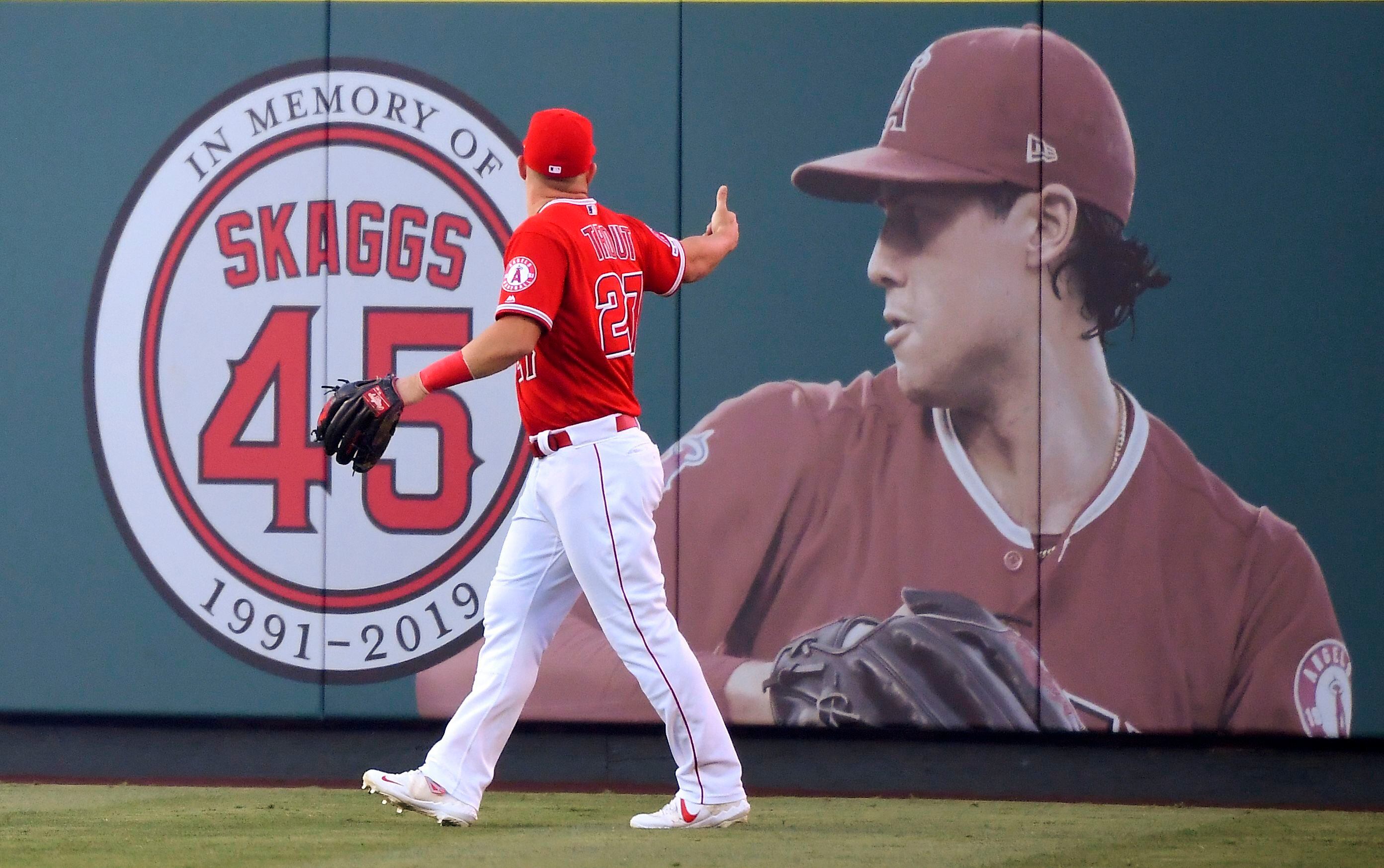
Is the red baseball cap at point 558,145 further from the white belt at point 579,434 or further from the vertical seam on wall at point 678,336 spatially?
the vertical seam on wall at point 678,336

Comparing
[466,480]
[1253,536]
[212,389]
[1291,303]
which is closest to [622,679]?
[466,480]

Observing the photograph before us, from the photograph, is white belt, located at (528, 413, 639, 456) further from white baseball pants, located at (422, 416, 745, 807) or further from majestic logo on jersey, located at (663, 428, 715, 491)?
majestic logo on jersey, located at (663, 428, 715, 491)

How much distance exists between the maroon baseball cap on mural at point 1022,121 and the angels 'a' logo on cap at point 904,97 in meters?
0.04

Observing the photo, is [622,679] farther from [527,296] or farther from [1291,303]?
[1291,303]

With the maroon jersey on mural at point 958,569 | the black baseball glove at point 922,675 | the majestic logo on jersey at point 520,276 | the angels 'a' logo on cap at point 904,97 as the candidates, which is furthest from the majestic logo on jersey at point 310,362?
the majestic logo on jersey at point 520,276

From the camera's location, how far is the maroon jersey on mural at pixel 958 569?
16.7 ft

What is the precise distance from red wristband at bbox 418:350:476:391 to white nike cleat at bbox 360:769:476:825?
847mm

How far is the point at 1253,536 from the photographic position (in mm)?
5102

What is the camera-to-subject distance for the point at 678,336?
17.4 ft

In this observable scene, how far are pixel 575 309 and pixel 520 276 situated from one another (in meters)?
0.16

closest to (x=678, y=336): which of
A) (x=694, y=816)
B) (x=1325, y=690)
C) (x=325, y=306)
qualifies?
(x=325, y=306)

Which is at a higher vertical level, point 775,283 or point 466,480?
point 775,283

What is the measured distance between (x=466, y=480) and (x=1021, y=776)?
2033 mm

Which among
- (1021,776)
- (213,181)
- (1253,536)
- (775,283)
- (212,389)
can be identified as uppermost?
(213,181)
